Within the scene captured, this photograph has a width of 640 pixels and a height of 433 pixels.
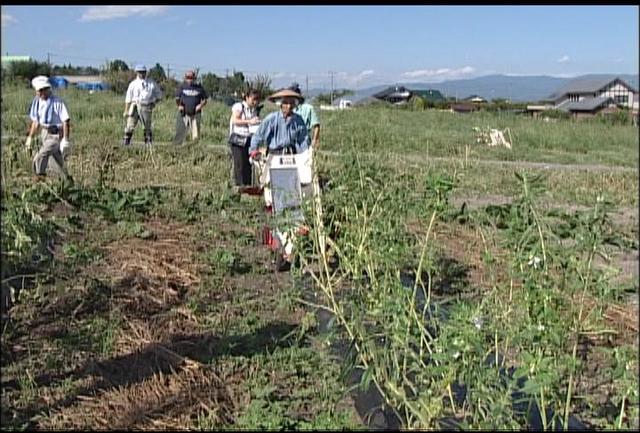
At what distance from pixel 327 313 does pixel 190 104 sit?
8.71 meters

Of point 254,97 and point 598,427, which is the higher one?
point 254,97

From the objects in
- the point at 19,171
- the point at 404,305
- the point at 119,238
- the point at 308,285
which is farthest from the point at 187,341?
the point at 19,171

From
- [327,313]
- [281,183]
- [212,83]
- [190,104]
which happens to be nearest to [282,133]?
[281,183]

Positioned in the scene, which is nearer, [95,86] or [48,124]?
[48,124]

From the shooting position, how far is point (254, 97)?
348 inches

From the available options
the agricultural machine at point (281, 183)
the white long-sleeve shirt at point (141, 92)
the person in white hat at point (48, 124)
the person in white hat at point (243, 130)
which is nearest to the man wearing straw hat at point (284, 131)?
the agricultural machine at point (281, 183)

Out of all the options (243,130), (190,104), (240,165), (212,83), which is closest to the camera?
(243,130)

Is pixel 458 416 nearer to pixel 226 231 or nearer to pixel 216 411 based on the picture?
pixel 216 411

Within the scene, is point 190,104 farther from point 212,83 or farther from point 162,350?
point 162,350

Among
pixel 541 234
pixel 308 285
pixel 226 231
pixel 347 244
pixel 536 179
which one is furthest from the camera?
pixel 226 231

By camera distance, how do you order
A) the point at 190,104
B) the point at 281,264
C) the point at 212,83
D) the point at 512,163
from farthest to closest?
the point at 212,83, the point at 512,163, the point at 190,104, the point at 281,264

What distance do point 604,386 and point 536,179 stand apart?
4.31 ft

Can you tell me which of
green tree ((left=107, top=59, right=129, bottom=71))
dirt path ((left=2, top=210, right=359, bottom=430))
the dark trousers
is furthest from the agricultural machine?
green tree ((left=107, top=59, right=129, bottom=71))

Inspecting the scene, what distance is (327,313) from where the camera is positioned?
15.1 feet
